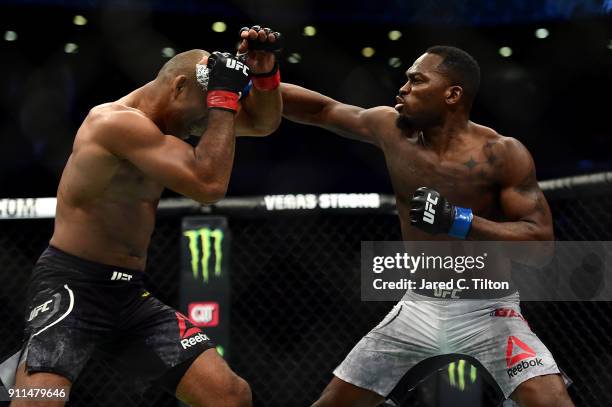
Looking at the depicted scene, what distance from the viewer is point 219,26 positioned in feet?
14.6

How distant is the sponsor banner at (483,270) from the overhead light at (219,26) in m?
2.05

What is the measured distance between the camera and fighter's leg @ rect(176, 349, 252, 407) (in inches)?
78.7

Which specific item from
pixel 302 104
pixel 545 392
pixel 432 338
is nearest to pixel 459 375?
pixel 432 338

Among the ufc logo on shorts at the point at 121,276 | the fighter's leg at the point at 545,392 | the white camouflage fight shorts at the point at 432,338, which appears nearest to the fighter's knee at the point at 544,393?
the fighter's leg at the point at 545,392

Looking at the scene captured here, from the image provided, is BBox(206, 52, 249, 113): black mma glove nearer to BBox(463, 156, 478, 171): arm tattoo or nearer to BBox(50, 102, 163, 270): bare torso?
BBox(50, 102, 163, 270): bare torso

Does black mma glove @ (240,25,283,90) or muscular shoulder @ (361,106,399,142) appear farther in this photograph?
muscular shoulder @ (361,106,399,142)

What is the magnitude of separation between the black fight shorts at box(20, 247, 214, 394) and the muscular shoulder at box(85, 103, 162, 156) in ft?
0.94

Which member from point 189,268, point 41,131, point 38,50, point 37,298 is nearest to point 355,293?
point 189,268

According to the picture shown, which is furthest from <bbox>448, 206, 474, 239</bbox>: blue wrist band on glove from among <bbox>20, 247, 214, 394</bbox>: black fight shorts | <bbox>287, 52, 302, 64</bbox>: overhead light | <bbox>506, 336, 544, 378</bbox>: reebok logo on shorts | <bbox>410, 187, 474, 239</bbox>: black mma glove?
<bbox>287, 52, 302, 64</bbox>: overhead light

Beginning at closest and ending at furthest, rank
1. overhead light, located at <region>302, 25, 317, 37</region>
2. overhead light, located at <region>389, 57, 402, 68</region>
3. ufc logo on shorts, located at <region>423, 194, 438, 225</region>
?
ufc logo on shorts, located at <region>423, 194, 438, 225</region> → overhead light, located at <region>302, 25, 317, 37</region> → overhead light, located at <region>389, 57, 402, 68</region>

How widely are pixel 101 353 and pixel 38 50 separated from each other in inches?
108

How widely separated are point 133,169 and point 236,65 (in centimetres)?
35

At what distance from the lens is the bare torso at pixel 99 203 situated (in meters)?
1.99

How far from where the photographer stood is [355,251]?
3.30 m
